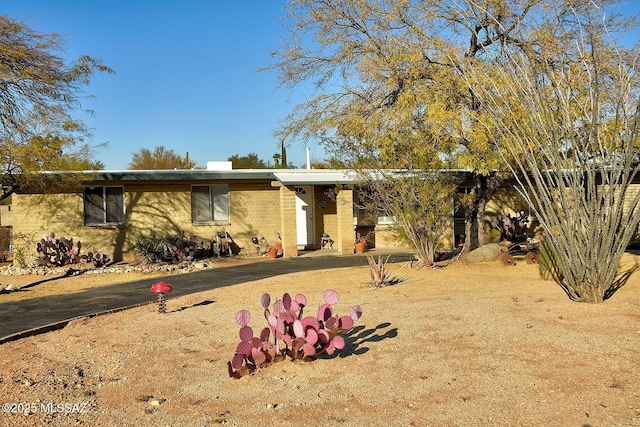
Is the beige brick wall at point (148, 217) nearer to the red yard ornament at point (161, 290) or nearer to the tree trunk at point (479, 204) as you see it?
the tree trunk at point (479, 204)

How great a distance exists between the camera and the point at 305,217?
70.7 ft

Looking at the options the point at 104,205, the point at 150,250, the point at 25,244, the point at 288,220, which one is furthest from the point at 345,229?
the point at 25,244

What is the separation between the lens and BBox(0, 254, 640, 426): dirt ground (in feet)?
14.5

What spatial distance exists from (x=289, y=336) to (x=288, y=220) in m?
13.5

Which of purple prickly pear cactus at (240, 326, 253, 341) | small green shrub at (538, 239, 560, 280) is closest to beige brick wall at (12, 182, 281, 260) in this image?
small green shrub at (538, 239, 560, 280)

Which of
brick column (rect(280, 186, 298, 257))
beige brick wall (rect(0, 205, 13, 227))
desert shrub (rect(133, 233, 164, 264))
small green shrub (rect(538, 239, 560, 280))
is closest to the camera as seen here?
small green shrub (rect(538, 239, 560, 280))

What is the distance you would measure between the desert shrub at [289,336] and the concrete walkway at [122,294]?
3728 millimetres

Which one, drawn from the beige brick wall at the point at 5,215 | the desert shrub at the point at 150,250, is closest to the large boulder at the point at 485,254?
the desert shrub at the point at 150,250

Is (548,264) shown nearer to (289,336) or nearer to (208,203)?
(289,336)

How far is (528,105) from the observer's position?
878 centimetres

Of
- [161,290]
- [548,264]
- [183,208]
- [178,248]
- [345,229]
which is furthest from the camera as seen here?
[183,208]

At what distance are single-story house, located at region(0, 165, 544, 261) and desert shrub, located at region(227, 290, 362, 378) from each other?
12.2 m

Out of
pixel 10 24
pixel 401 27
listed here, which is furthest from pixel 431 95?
pixel 10 24

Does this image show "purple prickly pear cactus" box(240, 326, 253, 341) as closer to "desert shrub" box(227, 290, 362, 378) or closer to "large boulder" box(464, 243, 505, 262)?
"desert shrub" box(227, 290, 362, 378)
